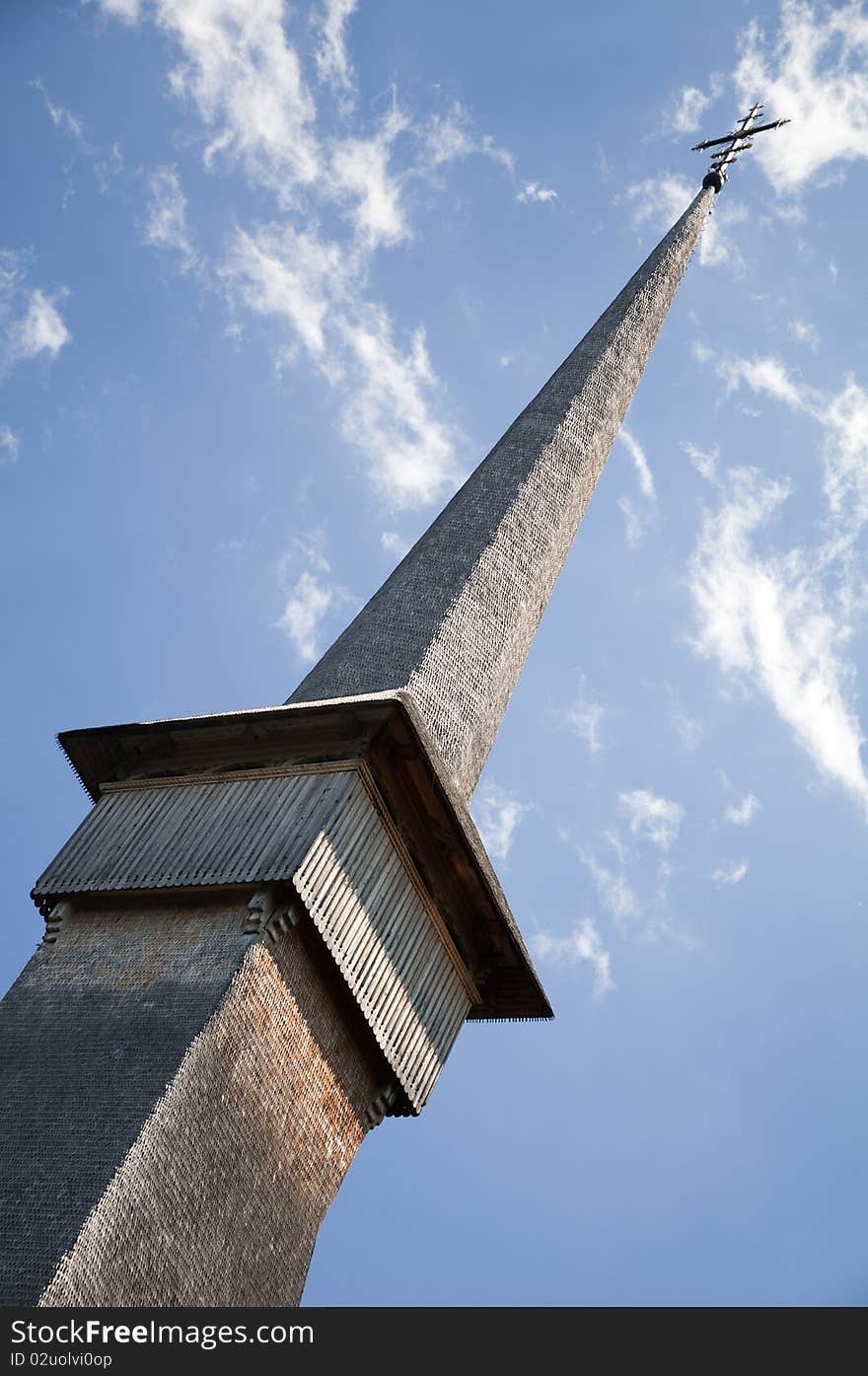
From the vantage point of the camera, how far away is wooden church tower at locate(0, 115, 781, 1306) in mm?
11938

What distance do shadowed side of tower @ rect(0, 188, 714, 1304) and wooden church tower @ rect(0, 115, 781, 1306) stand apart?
0.03m

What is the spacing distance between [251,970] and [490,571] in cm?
809

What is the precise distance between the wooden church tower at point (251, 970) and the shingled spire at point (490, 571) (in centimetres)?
8

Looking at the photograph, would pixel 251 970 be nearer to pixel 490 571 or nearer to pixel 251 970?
pixel 251 970

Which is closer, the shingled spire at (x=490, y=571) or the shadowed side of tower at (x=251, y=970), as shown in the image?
the shadowed side of tower at (x=251, y=970)

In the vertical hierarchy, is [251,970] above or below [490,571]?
below

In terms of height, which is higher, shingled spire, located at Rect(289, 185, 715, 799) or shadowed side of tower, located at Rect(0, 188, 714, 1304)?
shingled spire, located at Rect(289, 185, 715, 799)

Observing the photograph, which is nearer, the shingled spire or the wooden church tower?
the wooden church tower

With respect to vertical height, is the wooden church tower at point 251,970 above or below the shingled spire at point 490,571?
below

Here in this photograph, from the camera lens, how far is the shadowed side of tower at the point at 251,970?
11.9 meters

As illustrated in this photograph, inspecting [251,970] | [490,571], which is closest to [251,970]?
[251,970]

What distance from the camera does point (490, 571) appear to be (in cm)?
1988

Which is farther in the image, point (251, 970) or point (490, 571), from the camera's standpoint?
point (490, 571)
